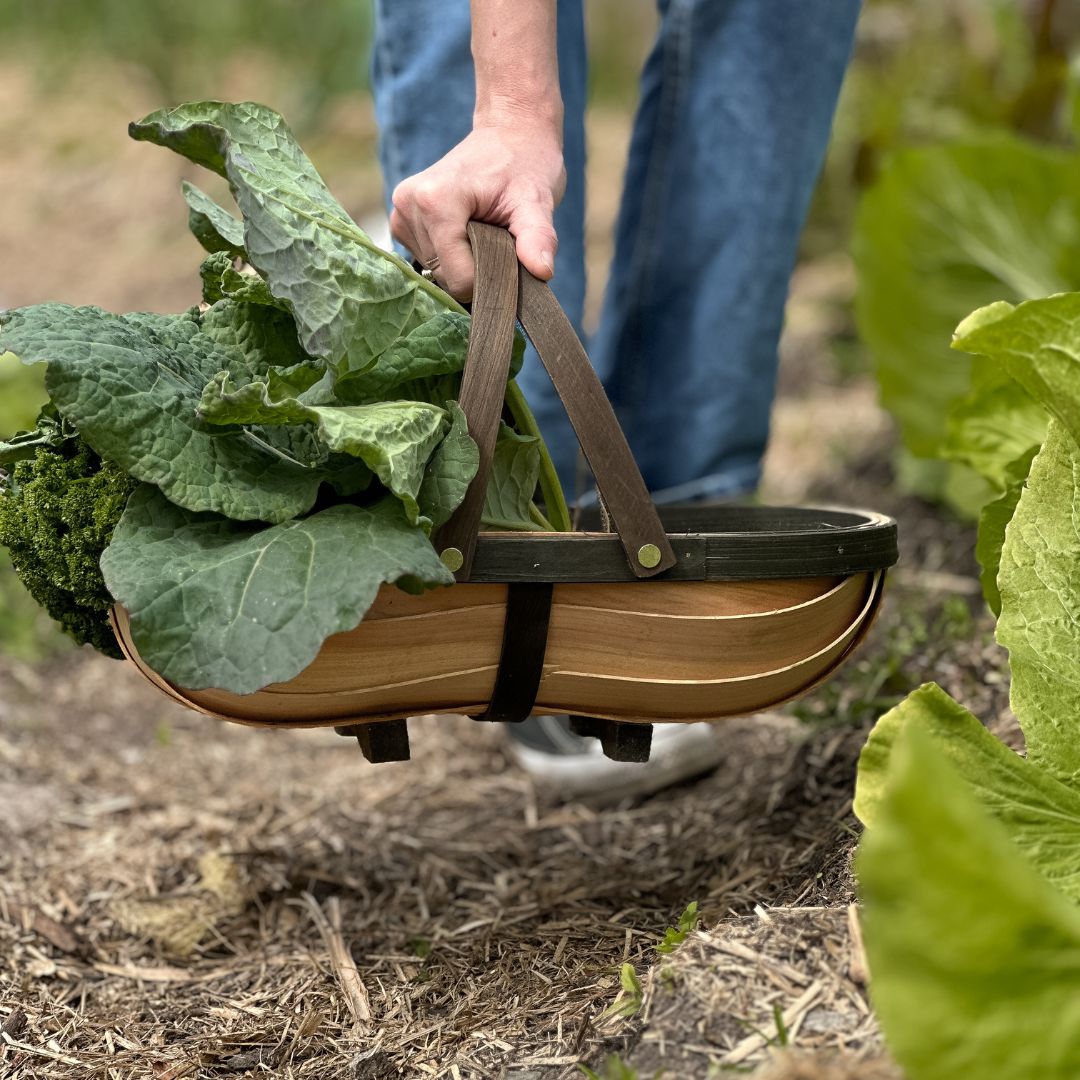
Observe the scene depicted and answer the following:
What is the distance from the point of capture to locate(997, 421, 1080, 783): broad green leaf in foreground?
118 centimetres

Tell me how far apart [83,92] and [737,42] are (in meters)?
6.97

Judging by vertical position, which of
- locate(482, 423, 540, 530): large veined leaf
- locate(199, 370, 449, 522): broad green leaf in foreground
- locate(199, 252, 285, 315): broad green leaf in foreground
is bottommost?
locate(482, 423, 540, 530): large veined leaf

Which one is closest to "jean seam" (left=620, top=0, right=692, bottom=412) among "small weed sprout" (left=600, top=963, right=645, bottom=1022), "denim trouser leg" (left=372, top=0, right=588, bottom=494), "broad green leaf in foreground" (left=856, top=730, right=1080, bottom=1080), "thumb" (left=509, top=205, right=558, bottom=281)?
"denim trouser leg" (left=372, top=0, right=588, bottom=494)

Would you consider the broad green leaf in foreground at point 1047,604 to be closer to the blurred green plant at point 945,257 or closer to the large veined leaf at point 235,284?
the large veined leaf at point 235,284

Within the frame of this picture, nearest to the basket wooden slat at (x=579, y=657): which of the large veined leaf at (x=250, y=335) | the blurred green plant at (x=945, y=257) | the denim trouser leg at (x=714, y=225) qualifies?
the large veined leaf at (x=250, y=335)

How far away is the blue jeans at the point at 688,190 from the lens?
1.83 meters

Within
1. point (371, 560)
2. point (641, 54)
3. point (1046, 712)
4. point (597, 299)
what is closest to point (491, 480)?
point (371, 560)

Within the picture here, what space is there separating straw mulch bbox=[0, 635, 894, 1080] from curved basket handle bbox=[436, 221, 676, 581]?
0.41 metres

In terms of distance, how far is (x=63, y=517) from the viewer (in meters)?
1.19

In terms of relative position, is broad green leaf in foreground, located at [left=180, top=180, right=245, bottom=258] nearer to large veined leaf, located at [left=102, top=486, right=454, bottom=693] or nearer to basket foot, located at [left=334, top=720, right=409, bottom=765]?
large veined leaf, located at [left=102, top=486, right=454, bottom=693]

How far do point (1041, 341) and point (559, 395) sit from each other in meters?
0.48

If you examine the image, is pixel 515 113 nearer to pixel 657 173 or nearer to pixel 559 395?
pixel 559 395

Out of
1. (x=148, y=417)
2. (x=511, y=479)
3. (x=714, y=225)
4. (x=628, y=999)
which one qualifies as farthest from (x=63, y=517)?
(x=714, y=225)

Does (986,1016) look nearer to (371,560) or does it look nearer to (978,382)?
(371,560)
